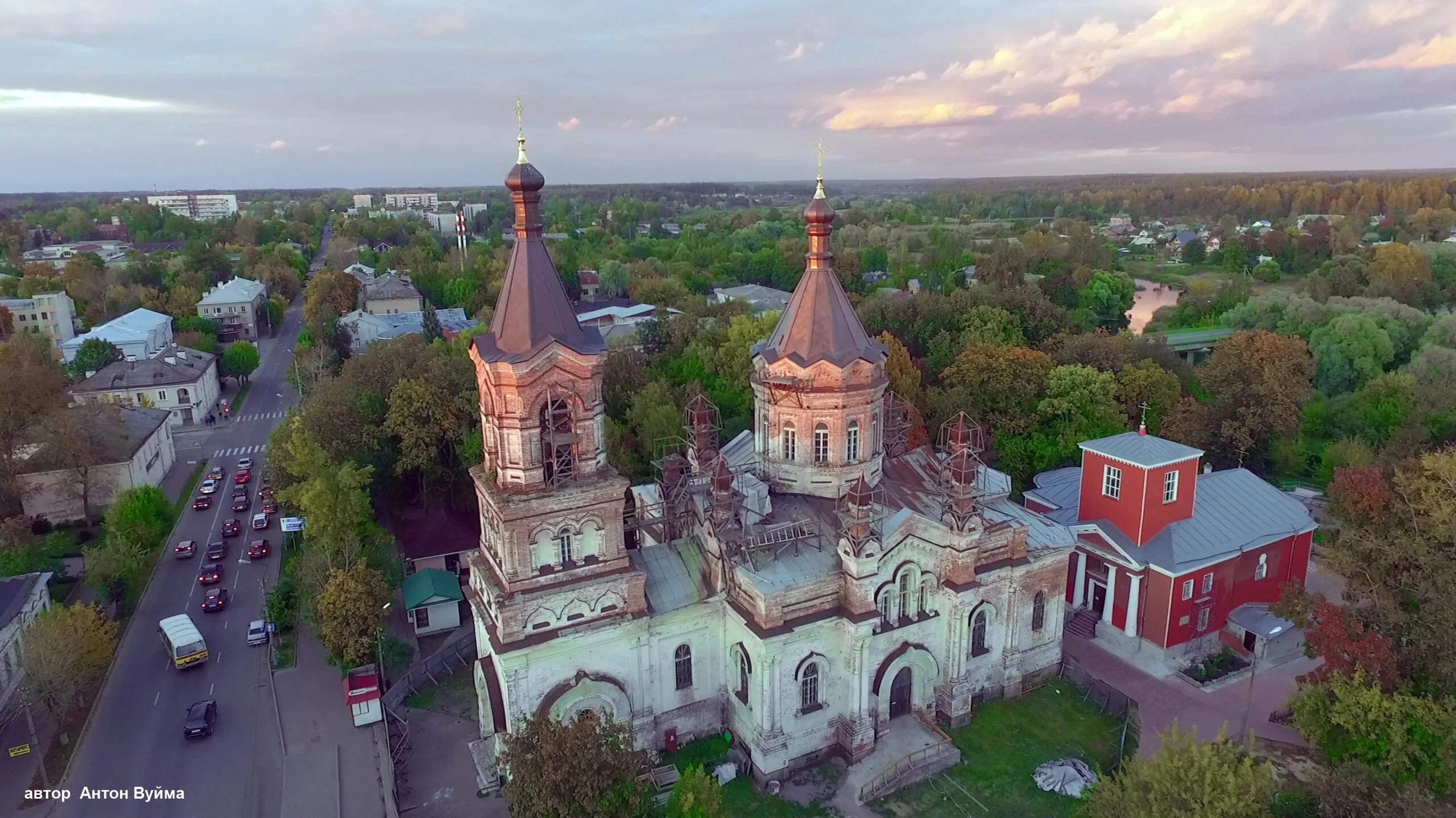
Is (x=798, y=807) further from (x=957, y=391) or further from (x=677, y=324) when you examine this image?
(x=677, y=324)

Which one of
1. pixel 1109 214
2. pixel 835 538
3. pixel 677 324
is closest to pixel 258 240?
pixel 677 324

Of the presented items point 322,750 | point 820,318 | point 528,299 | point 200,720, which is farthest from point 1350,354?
point 200,720

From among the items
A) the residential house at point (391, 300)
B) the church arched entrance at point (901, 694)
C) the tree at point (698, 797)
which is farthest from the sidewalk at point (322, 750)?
the residential house at point (391, 300)

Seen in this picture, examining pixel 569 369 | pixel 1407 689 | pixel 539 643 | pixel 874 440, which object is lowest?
pixel 1407 689

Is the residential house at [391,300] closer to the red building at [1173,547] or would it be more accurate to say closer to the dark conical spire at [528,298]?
the dark conical spire at [528,298]

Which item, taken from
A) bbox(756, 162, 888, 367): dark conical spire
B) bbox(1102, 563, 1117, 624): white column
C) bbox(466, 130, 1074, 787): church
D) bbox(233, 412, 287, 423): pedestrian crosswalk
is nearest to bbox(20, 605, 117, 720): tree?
bbox(466, 130, 1074, 787): church

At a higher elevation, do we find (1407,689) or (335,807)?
(1407,689)

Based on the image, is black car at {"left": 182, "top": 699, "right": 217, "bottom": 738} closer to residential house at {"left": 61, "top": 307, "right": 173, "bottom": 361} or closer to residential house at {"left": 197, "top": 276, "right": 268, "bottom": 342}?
residential house at {"left": 61, "top": 307, "right": 173, "bottom": 361}
